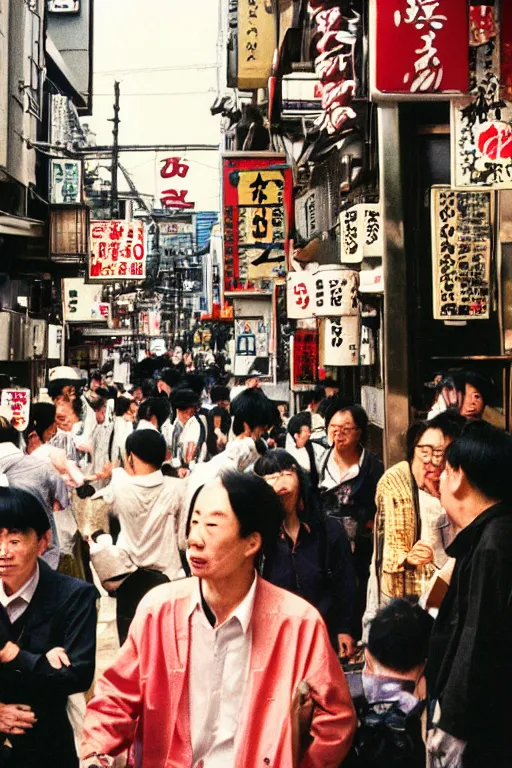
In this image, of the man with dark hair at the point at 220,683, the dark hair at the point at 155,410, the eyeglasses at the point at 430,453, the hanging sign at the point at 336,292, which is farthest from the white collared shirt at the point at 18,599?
the hanging sign at the point at 336,292

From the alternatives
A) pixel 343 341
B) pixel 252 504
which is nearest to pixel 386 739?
pixel 252 504

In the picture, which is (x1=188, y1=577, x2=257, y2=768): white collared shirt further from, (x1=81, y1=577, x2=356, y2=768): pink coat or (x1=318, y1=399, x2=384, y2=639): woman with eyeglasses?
(x1=318, y1=399, x2=384, y2=639): woman with eyeglasses

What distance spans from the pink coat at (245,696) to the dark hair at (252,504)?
316 mm

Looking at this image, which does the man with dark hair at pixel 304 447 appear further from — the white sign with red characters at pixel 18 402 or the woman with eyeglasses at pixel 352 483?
the white sign with red characters at pixel 18 402

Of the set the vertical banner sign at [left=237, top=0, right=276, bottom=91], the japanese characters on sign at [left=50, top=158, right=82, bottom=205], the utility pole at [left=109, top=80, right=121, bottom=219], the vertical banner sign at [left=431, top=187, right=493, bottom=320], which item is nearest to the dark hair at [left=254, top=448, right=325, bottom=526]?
the vertical banner sign at [left=431, top=187, right=493, bottom=320]

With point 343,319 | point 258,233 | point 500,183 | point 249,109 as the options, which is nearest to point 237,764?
point 500,183

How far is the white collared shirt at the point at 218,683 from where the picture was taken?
3.35m

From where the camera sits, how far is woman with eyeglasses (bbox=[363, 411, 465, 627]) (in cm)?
575

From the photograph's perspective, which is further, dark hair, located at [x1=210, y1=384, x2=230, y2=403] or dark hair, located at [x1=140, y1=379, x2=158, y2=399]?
dark hair, located at [x1=140, y1=379, x2=158, y2=399]

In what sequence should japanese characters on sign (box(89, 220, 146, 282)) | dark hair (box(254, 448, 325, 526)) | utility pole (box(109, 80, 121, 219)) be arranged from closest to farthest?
1. dark hair (box(254, 448, 325, 526))
2. japanese characters on sign (box(89, 220, 146, 282))
3. utility pole (box(109, 80, 121, 219))

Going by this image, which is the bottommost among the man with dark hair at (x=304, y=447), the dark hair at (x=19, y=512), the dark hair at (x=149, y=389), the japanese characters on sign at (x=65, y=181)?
the dark hair at (x=19, y=512)

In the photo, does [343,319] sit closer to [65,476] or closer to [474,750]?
[65,476]

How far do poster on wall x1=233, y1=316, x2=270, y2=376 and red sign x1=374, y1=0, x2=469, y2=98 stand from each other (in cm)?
1682

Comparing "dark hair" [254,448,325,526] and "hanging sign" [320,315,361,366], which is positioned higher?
"hanging sign" [320,315,361,366]
